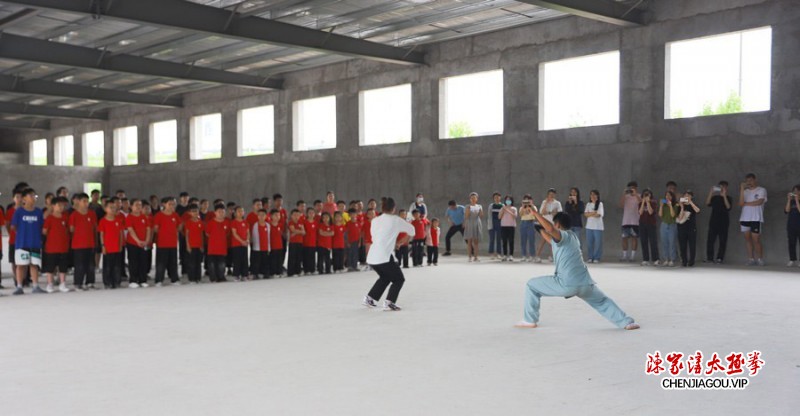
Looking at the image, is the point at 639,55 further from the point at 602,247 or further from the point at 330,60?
the point at 330,60

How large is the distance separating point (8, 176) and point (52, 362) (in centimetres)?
3006

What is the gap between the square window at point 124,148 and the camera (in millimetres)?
34406

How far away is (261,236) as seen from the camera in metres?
13.4

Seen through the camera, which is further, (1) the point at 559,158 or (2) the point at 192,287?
(1) the point at 559,158

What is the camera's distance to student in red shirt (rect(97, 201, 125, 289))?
11.6 m

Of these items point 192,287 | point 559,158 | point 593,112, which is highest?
point 593,112

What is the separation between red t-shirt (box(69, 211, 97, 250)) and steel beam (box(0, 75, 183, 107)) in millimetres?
15187

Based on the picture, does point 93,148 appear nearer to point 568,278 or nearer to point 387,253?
point 387,253

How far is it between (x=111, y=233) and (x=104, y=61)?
10196 mm

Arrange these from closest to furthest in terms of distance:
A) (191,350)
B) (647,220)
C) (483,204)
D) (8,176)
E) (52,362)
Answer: (52,362), (191,350), (647,220), (483,204), (8,176)

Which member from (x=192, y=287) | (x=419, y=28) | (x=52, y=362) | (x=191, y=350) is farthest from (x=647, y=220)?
(x=52, y=362)

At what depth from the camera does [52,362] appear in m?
6.05

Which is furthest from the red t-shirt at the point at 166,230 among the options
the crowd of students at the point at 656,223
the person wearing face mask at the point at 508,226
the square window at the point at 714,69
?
the square window at the point at 714,69

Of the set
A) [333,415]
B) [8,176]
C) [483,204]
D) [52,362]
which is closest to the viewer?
[333,415]
